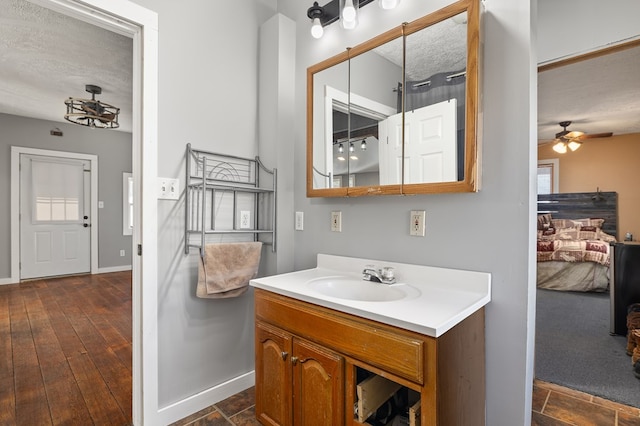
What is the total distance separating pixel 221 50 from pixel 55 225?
504cm

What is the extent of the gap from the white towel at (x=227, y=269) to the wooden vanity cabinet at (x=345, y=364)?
33 cm

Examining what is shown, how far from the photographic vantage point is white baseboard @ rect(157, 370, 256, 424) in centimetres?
171

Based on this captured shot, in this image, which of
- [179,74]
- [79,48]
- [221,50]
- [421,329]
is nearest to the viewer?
[421,329]

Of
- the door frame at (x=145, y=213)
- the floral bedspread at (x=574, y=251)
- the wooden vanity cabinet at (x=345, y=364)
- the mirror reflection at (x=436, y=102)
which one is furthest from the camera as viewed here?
the floral bedspread at (x=574, y=251)

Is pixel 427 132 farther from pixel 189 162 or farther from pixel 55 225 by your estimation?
pixel 55 225

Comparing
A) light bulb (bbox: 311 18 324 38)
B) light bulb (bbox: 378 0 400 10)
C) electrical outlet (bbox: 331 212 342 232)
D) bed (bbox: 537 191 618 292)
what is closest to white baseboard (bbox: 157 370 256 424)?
electrical outlet (bbox: 331 212 342 232)

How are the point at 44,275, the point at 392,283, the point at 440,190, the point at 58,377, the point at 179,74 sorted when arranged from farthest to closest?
the point at 44,275, the point at 58,377, the point at 179,74, the point at 392,283, the point at 440,190

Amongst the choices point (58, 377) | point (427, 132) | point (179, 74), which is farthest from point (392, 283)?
point (58, 377)

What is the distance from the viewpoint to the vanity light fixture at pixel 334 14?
1.70m

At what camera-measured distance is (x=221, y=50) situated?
194cm

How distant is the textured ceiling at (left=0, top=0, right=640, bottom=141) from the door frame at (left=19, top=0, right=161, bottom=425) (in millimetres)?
1267

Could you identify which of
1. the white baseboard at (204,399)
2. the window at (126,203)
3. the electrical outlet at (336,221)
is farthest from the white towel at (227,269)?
the window at (126,203)

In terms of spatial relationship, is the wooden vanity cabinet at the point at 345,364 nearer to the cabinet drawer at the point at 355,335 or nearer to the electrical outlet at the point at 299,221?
the cabinet drawer at the point at 355,335

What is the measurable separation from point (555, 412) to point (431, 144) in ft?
5.29
